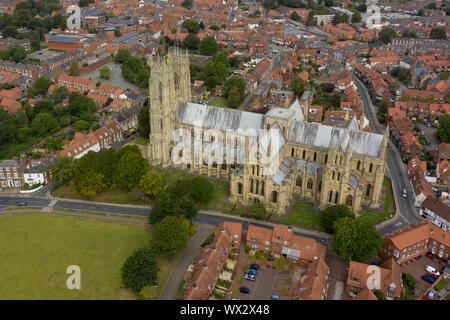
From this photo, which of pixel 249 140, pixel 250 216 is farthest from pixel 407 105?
pixel 250 216

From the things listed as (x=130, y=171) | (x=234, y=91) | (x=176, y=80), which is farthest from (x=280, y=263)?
(x=234, y=91)

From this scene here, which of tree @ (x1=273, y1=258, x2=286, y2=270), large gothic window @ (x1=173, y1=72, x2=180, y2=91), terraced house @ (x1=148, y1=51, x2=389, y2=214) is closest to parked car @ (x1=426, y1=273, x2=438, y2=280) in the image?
terraced house @ (x1=148, y1=51, x2=389, y2=214)

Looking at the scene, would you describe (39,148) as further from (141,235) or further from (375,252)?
(375,252)

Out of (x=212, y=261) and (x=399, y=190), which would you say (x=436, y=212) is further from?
(x=212, y=261)

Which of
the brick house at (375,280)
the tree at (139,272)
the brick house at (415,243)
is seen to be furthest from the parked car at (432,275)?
the tree at (139,272)

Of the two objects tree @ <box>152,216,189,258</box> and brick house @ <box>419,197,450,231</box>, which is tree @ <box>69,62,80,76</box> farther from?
brick house @ <box>419,197,450,231</box>

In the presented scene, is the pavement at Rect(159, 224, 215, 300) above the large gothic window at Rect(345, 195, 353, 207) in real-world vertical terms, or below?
below
